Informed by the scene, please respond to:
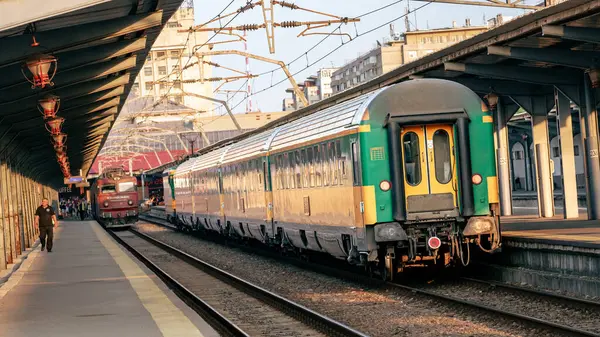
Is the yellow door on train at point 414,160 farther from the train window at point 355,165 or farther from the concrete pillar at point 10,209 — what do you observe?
the concrete pillar at point 10,209

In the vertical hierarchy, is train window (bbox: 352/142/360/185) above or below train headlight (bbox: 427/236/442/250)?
above

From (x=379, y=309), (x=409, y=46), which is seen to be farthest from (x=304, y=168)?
(x=409, y=46)

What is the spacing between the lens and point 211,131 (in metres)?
116

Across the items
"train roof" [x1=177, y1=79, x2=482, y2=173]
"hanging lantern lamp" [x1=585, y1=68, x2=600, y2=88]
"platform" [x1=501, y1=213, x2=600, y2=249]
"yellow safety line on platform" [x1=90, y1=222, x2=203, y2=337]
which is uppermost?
"hanging lantern lamp" [x1=585, y1=68, x2=600, y2=88]

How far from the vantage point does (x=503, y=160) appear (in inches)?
1072

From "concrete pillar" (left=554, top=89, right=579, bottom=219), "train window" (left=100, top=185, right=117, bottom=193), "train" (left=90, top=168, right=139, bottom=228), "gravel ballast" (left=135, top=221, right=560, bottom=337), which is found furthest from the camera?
"train window" (left=100, top=185, right=117, bottom=193)

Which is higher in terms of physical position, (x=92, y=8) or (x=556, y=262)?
(x=92, y=8)

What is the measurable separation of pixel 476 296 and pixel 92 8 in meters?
6.95

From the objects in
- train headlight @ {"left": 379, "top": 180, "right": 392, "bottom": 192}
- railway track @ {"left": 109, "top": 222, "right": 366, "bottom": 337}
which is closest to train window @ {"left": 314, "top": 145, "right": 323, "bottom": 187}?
railway track @ {"left": 109, "top": 222, "right": 366, "bottom": 337}

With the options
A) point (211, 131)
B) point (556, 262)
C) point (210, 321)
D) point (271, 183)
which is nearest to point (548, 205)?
point (271, 183)

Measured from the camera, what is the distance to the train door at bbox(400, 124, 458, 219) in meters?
15.5

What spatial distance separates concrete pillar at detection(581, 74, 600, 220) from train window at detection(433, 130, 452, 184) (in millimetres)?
7146

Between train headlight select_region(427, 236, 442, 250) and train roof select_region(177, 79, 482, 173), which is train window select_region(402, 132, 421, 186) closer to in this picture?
train roof select_region(177, 79, 482, 173)

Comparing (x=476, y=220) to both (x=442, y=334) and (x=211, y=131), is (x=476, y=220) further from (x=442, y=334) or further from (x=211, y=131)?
(x=211, y=131)
